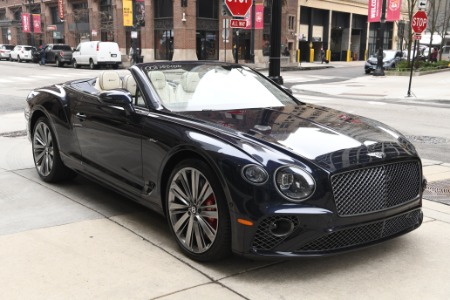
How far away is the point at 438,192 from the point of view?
5758 mm

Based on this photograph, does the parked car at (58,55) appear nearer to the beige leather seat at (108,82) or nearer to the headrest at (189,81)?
the beige leather seat at (108,82)

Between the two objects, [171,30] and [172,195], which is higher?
[171,30]

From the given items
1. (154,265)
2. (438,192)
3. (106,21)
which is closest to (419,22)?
(438,192)

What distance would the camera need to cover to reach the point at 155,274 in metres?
3.54

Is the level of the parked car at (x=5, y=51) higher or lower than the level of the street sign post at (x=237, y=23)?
lower

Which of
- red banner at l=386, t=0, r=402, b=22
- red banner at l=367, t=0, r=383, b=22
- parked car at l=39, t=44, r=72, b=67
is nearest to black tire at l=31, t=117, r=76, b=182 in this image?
red banner at l=386, t=0, r=402, b=22

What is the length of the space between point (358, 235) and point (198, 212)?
3.89 feet

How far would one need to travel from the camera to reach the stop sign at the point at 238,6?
1184cm

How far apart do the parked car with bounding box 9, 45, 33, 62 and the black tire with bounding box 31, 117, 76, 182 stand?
4582cm

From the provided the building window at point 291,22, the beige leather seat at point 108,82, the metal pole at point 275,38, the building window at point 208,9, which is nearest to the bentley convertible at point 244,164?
the beige leather seat at point 108,82

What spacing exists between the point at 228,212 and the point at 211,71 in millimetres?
2132

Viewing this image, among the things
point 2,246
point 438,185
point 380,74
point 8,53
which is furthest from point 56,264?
point 8,53

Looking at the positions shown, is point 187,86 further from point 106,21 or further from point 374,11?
point 106,21

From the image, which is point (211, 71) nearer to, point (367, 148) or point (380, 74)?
point (367, 148)
